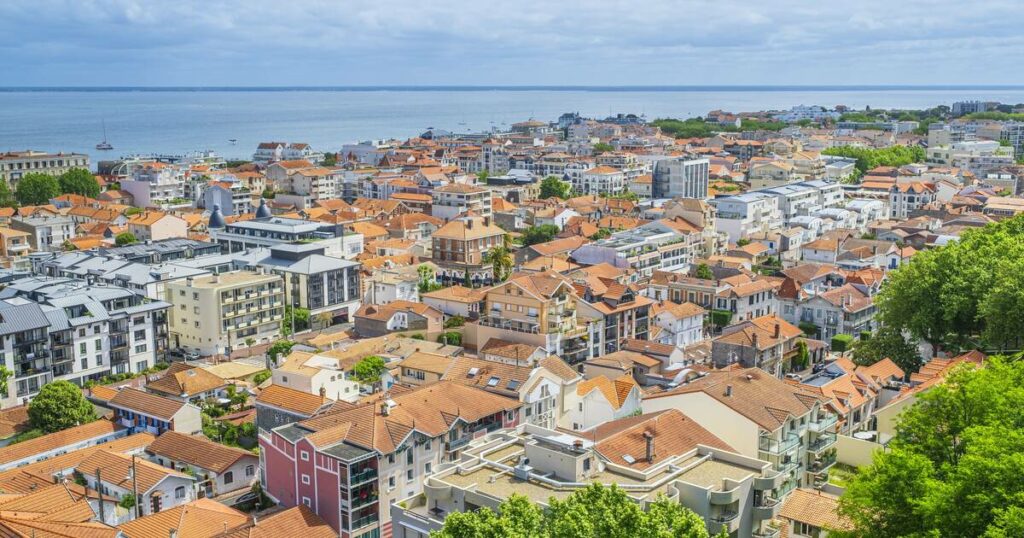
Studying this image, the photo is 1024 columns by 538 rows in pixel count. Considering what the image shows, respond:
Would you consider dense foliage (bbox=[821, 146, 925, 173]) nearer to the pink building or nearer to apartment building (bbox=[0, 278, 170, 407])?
apartment building (bbox=[0, 278, 170, 407])

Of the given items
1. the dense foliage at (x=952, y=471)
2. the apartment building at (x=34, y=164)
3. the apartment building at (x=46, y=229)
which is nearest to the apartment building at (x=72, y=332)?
the apartment building at (x=46, y=229)

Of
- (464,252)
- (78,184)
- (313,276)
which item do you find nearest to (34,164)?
(78,184)

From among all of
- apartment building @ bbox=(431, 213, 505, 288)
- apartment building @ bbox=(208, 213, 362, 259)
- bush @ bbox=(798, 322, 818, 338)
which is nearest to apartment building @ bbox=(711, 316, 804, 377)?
bush @ bbox=(798, 322, 818, 338)

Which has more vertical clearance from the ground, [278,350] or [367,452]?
[367,452]

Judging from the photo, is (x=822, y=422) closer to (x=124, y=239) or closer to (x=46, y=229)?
(x=124, y=239)

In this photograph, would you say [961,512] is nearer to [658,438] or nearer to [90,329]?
[658,438]
